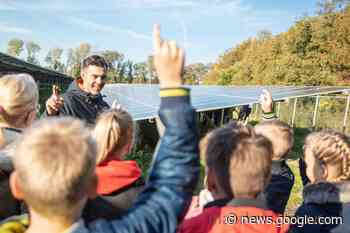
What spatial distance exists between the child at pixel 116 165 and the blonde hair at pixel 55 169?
54 centimetres

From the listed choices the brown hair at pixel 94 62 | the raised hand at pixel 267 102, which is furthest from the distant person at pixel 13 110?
the raised hand at pixel 267 102

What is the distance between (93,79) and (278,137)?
2.02 metres

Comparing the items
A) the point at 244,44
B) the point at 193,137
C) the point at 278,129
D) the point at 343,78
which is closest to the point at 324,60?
the point at 343,78

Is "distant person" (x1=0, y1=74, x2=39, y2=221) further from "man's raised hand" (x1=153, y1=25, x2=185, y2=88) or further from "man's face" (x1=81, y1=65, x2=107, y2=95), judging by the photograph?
"man's face" (x1=81, y1=65, x2=107, y2=95)

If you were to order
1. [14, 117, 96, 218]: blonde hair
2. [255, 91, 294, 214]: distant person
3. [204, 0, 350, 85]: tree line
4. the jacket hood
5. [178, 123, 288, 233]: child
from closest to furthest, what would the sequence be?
[14, 117, 96, 218]: blonde hair
[178, 123, 288, 233]: child
the jacket hood
[255, 91, 294, 214]: distant person
[204, 0, 350, 85]: tree line

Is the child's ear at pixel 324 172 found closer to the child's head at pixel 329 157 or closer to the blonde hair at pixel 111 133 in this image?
the child's head at pixel 329 157

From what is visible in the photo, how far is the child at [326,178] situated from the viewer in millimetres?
1972

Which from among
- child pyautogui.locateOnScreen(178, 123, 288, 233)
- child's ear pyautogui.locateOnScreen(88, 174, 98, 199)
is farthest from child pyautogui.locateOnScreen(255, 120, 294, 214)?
child's ear pyautogui.locateOnScreen(88, 174, 98, 199)

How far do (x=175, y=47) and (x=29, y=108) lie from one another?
132cm

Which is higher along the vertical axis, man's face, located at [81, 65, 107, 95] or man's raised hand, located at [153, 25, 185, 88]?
man's raised hand, located at [153, 25, 185, 88]

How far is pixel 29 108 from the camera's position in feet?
7.36

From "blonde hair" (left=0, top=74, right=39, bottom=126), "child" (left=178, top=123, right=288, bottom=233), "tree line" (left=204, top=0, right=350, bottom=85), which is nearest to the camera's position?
"child" (left=178, top=123, right=288, bottom=233)

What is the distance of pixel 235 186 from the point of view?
1706 mm

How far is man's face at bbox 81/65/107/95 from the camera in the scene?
3945 mm
